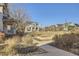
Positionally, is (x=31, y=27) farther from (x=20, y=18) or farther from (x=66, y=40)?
(x=66, y=40)

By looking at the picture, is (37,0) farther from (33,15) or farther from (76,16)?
(76,16)

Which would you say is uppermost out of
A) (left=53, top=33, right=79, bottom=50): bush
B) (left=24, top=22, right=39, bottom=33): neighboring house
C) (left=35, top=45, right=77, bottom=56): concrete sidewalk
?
(left=24, top=22, right=39, bottom=33): neighboring house

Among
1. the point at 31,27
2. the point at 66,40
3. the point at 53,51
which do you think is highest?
the point at 31,27

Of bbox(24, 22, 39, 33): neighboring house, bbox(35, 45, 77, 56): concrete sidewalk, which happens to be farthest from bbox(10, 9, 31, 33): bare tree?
bbox(35, 45, 77, 56): concrete sidewalk

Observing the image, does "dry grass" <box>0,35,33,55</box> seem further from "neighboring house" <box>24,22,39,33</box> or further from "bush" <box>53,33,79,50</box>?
"bush" <box>53,33,79,50</box>

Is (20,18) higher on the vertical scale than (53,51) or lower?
higher

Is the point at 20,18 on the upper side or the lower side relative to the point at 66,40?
upper

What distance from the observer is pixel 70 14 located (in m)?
1.78

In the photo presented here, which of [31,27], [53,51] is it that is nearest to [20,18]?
[31,27]

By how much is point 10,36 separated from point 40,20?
1.10 feet

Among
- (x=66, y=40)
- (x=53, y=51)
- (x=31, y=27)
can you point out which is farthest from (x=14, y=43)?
(x=66, y=40)

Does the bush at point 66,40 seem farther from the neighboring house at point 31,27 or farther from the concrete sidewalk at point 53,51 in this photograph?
the neighboring house at point 31,27

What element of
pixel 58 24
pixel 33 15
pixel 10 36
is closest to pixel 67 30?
pixel 58 24

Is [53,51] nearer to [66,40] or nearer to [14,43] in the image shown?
[66,40]
